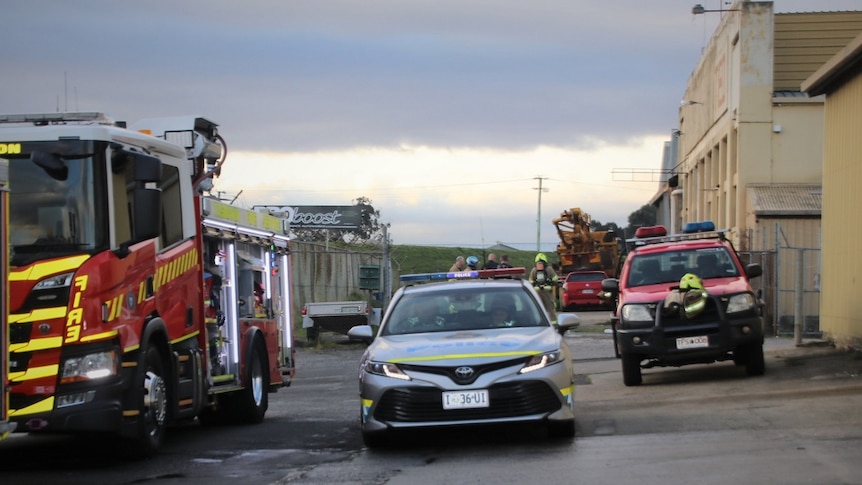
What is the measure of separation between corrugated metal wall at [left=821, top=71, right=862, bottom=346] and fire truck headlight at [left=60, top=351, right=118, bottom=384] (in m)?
12.8

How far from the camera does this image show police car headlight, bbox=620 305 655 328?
14906 mm

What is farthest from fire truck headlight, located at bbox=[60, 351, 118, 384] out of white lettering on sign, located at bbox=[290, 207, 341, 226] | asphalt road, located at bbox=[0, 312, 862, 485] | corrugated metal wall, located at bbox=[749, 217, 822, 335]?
white lettering on sign, located at bbox=[290, 207, 341, 226]

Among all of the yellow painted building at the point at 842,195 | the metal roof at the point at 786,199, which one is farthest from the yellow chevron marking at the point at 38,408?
the metal roof at the point at 786,199

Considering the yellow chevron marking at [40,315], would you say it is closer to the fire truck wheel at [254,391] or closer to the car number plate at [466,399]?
the car number plate at [466,399]

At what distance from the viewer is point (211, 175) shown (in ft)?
40.1

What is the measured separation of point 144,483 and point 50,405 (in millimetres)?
944

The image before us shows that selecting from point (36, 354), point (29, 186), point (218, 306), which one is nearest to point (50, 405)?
point (36, 354)

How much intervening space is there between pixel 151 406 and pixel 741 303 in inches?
320

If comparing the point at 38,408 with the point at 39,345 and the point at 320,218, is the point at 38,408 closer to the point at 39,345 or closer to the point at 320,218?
the point at 39,345

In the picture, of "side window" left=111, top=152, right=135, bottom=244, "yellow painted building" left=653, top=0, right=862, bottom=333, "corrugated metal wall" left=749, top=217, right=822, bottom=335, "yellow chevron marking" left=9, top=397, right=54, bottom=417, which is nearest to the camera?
"yellow chevron marking" left=9, top=397, right=54, bottom=417

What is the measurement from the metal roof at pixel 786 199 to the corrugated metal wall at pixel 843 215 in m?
9.74

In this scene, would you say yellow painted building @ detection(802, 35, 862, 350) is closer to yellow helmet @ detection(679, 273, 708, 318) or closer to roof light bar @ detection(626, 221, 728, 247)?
roof light bar @ detection(626, 221, 728, 247)

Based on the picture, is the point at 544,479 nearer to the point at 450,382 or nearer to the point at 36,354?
the point at 450,382

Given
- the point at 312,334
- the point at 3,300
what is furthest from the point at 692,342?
the point at 312,334
